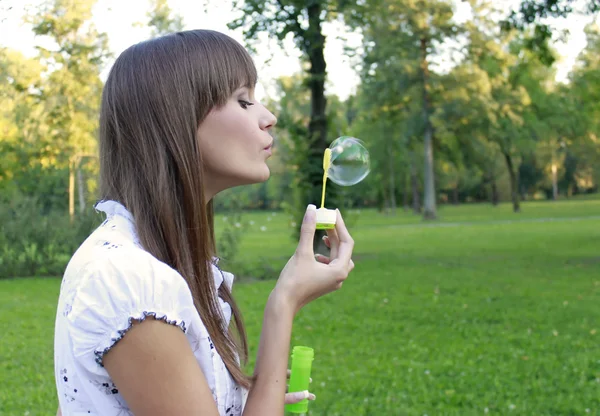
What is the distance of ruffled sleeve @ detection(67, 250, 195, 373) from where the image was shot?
1.19 metres

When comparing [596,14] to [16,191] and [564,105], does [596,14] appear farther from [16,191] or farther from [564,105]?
[564,105]

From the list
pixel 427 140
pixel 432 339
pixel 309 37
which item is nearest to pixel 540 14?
pixel 309 37

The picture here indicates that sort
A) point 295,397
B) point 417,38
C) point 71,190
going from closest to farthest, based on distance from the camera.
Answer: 1. point 295,397
2. point 71,190
3. point 417,38

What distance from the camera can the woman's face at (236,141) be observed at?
4.96 ft

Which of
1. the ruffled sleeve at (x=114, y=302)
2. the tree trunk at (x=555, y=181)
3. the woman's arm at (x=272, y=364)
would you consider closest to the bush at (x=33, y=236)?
the woman's arm at (x=272, y=364)

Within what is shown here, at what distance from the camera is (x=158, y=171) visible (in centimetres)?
143

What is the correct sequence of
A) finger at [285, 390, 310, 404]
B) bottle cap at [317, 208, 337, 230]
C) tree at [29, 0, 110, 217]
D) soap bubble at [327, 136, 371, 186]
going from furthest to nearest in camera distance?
tree at [29, 0, 110, 217], soap bubble at [327, 136, 371, 186], bottle cap at [317, 208, 337, 230], finger at [285, 390, 310, 404]

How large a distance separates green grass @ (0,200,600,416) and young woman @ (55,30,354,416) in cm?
400

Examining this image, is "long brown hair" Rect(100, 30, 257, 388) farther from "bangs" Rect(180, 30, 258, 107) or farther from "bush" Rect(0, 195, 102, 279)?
"bush" Rect(0, 195, 102, 279)

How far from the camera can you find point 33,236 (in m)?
14.8

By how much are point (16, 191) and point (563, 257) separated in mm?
13810

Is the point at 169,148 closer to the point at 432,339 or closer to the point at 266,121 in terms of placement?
the point at 266,121

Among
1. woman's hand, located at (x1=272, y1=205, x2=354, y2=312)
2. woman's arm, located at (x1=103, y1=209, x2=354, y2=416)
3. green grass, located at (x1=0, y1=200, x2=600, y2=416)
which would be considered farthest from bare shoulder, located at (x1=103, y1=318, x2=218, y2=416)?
green grass, located at (x1=0, y1=200, x2=600, y2=416)

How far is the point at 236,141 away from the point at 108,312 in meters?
0.54
